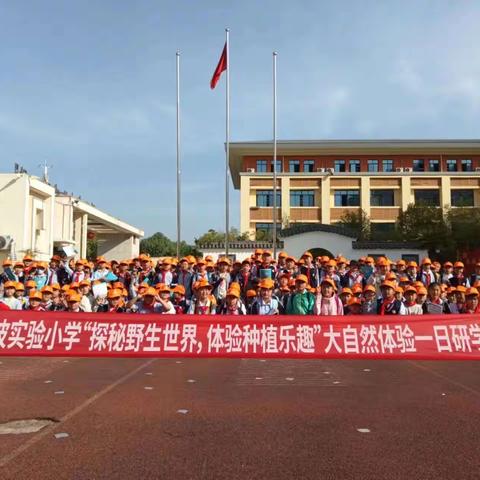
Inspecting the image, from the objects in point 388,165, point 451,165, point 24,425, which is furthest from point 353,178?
point 24,425

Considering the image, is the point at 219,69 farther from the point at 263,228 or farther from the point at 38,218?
the point at 263,228

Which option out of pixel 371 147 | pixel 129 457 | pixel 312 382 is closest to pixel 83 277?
pixel 312 382

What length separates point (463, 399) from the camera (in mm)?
6656

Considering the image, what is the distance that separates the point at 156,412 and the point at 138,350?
49.0 inches

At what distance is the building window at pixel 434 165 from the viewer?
45.8 meters

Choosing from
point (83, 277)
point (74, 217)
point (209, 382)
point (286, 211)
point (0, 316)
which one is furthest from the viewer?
point (286, 211)

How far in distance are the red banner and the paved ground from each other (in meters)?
0.52

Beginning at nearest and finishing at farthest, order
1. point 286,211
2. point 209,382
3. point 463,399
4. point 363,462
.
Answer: point 363,462
point 463,399
point 209,382
point 286,211

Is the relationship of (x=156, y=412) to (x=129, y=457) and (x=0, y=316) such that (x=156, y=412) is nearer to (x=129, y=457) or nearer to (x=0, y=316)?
(x=129, y=457)

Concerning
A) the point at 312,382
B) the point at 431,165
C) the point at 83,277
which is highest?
the point at 431,165

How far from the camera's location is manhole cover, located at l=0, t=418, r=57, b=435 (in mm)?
5188

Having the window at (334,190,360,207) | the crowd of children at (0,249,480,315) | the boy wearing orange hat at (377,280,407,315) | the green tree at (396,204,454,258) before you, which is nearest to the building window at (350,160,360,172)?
the window at (334,190,360,207)

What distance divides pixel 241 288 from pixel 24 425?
5105mm

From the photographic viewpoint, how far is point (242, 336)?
7.01m
